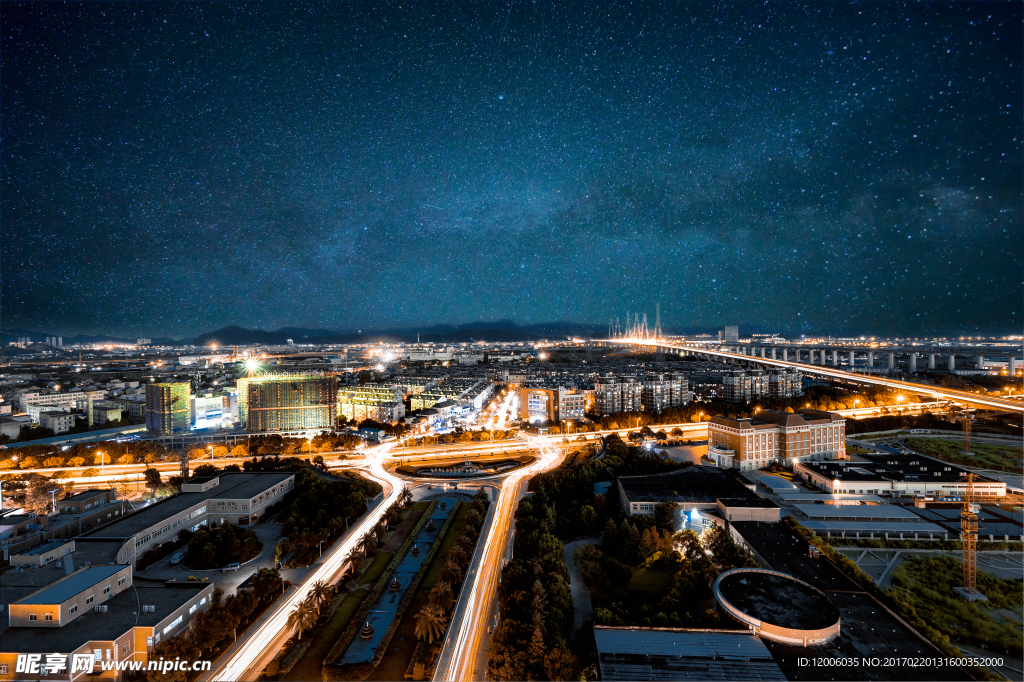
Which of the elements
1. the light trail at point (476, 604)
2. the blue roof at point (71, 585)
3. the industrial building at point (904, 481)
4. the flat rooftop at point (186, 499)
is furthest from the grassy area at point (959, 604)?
the flat rooftop at point (186, 499)

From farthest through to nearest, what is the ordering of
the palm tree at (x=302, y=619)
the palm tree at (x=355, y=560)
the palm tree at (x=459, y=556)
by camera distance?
the palm tree at (x=355, y=560)
the palm tree at (x=459, y=556)
the palm tree at (x=302, y=619)

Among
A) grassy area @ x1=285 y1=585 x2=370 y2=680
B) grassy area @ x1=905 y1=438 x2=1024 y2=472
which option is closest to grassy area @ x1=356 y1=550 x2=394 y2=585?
grassy area @ x1=285 y1=585 x2=370 y2=680

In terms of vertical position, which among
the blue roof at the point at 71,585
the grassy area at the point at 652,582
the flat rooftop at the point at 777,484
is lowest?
the grassy area at the point at 652,582

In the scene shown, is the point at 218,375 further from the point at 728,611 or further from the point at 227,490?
the point at 728,611

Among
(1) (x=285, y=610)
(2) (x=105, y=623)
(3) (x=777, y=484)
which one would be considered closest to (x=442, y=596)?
(1) (x=285, y=610)

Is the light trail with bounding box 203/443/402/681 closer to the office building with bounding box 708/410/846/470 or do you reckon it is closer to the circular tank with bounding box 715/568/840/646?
the circular tank with bounding box 715/568/840/646

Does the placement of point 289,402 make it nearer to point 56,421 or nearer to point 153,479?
point 153,479

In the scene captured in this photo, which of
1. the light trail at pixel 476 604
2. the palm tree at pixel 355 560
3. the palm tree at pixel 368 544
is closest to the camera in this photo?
the light trail at pixel 476 604

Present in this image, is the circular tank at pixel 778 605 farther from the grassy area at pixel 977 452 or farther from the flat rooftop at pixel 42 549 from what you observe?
the grassy area at pixel 977 452
